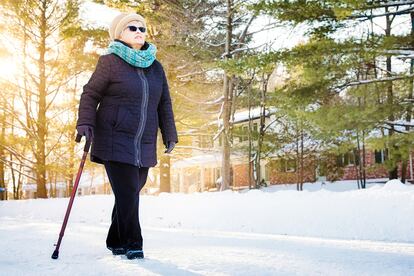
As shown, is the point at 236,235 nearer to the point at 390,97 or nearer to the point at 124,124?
the point at 124,124

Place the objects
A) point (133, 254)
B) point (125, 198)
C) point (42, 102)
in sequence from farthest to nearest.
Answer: point (42, 102) → point (125, 198) → point (133, 254)

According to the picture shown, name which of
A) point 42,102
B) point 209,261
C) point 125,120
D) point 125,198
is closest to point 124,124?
point 125,120

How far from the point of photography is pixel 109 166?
11.5ft

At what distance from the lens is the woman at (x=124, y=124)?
11.3 feet

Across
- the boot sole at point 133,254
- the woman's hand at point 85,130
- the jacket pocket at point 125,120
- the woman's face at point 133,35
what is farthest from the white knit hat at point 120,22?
the boot sole at point 133,254

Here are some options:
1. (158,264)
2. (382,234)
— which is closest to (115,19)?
(158,264)

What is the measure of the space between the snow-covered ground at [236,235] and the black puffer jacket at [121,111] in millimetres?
744

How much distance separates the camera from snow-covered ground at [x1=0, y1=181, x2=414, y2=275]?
297 centimetres

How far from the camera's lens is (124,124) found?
3.48m

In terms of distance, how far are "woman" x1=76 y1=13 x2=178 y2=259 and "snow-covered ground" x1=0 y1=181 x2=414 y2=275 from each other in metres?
0.29

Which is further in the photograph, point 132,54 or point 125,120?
point 132,54

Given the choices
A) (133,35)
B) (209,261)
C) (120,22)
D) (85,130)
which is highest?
(120,22)

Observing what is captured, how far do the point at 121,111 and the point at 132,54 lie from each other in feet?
1.45

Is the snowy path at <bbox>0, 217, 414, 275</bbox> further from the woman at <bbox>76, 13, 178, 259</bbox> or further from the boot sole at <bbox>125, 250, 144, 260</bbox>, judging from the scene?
the woman at <bbox>76, 13, 178, 259</bbox>
